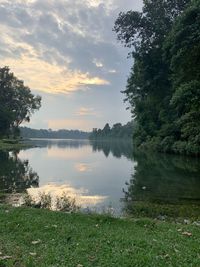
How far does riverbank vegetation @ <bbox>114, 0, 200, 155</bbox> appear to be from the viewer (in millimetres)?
37719

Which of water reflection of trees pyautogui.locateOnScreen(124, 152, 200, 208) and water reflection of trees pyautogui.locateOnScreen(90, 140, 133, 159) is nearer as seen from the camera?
water reflection of trees pyautogui.locateOnScreen(124, 152, 200, 208)

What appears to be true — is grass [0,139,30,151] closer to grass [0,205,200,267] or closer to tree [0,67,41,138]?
tree [0,67,41,138]

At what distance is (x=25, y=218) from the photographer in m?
12.4

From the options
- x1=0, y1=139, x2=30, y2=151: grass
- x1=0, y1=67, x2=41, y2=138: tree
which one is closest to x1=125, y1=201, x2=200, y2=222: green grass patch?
x1=0, y1=139, x2=30, y2=151: grass

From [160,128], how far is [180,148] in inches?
640

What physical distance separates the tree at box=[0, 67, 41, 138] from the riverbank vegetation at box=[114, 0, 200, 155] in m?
37.1

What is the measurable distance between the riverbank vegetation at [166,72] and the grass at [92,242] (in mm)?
27081

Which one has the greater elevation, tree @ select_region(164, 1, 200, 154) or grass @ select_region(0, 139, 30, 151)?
tree @ select_region(164, 1, 200, 154)

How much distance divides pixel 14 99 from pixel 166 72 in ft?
204

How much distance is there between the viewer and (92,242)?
31.3 ft

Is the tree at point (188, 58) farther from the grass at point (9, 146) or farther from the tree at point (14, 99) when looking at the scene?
the tree at point (14, 99)

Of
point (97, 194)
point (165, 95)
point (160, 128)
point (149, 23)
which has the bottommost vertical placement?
point (97, 194)

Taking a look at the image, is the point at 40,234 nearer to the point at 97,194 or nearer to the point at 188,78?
the point at 97,194

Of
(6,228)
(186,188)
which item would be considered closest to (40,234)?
(6,228)
